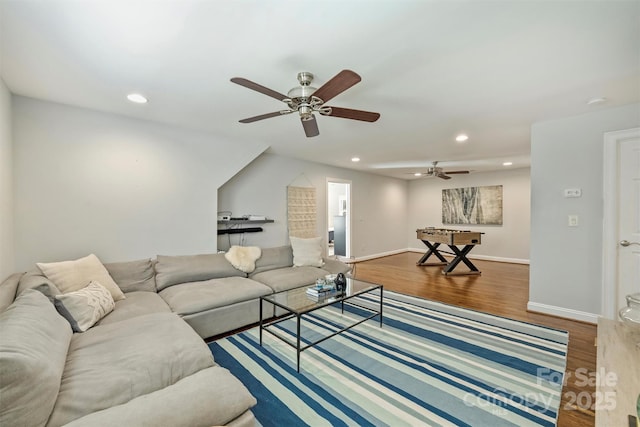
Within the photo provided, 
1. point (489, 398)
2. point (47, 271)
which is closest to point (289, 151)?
point (47, 271)

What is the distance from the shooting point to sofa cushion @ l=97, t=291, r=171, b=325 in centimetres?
213

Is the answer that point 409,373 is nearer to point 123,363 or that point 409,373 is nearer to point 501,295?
point 123,363

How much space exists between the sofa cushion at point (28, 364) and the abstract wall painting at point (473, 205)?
8.03 metres

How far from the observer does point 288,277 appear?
333cm

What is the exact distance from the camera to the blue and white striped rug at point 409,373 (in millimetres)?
1671

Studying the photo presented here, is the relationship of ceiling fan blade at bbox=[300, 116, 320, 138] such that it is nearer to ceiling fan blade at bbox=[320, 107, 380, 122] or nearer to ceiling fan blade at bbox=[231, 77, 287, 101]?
ceiling fan blade at bbox=[320, 107, 380, 122]

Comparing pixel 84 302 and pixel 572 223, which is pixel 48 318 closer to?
pixel 84 302

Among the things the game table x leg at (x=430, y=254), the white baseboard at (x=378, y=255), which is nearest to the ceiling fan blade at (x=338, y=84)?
the game table x leg at (x=430, y=254)

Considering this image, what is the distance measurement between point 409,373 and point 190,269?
8.05ft

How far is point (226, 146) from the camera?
12.7ft

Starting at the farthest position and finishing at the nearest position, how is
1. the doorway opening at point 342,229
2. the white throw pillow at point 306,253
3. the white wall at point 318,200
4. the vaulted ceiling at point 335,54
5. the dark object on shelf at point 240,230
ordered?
the doorway opening at point 342,229
the white wall at point 318,200
the dark object on shelf at point 240,230
the white throw pillow at point 306,253
the vaulted ceiling at point 335,54

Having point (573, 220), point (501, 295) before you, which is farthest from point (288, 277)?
point (573, 220)

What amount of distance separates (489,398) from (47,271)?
349 cm

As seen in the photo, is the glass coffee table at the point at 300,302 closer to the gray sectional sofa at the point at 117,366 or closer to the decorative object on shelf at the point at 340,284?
the decorative object on shelf at the point at 340,284
